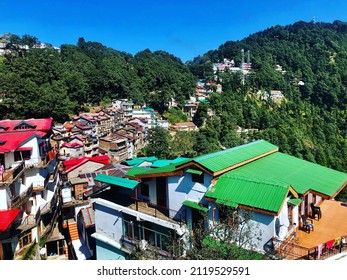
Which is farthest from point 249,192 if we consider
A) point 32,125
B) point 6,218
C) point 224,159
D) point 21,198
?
point 32,125

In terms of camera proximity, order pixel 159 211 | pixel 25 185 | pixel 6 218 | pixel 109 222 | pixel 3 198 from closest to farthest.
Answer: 1. pixel 159 211
2. pixel 109 222
3. pixel 6 218
4. pixel 3 198
5. pixel 25 185

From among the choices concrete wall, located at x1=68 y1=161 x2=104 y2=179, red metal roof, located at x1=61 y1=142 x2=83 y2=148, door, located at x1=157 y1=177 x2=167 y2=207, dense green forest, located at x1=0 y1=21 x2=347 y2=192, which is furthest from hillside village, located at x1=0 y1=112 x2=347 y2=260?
dense green forest, located at x1=0 y1=21 x2=347 y2=192

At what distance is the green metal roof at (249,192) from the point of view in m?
3.76

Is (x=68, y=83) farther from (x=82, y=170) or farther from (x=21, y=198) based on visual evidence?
(x=21, y=198)

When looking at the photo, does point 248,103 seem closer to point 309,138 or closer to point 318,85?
point 309,138

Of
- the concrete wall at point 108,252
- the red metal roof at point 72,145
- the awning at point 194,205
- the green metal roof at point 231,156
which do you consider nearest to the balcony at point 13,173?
the concrete wall at point 108,252

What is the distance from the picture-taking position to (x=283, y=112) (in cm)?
3412

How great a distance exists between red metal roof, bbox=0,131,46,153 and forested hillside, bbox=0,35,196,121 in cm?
1184

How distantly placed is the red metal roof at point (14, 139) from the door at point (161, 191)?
174 inches

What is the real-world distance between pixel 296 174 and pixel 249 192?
1.39 metres

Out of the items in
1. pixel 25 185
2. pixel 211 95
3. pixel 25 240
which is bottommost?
pixel 25 240

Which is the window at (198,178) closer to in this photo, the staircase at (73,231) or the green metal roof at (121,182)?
the green metal roof at (121,182)

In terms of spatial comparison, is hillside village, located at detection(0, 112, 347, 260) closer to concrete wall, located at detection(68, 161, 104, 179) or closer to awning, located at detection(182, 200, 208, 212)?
awning, located at detection(182, 200, 208, 212)

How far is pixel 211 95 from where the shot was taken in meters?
33.7
